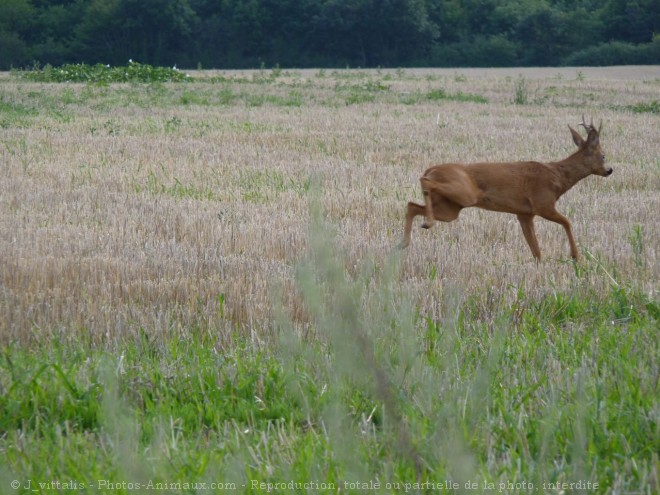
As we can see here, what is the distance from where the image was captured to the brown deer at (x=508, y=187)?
21.5 feet

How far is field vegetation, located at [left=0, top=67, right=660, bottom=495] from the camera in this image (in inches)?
116

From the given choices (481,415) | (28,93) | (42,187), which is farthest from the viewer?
(28,93)

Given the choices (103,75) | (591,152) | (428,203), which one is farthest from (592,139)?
(103,75)

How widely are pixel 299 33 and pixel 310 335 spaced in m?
66.9

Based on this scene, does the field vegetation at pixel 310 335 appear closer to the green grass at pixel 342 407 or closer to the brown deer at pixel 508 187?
the green grass at pixel 342 407

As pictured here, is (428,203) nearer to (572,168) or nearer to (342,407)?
(572,168)

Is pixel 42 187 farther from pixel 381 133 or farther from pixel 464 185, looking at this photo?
pixel 381 133

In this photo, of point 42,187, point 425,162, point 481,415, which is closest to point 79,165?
point 42,187

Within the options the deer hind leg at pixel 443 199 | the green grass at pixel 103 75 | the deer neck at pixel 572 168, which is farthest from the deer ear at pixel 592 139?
the green grass at pixel 103 75

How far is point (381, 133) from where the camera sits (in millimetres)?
15773

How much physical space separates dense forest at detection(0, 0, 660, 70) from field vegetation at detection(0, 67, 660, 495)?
181ft

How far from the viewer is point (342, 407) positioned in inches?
138

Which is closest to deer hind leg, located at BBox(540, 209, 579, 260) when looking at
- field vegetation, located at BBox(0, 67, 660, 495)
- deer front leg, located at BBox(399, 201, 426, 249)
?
field vegetation, located at BBox(0, 67, 660, 495)

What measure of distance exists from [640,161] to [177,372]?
9.77 m
